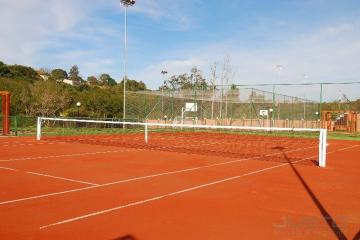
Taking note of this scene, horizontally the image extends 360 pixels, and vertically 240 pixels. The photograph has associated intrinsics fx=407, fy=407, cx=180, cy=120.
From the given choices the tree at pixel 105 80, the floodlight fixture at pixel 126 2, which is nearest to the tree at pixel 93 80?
the tree at pixel 105 80

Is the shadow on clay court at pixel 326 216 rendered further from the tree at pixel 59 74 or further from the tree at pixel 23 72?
the tree at pixel 59 74

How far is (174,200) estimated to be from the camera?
729 cm

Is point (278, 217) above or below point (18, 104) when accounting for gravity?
below

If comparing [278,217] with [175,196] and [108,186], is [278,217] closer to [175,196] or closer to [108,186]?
[175,196]

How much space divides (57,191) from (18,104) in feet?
111

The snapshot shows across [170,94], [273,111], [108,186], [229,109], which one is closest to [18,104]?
[170,94]

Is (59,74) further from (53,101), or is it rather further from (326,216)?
(326,216)

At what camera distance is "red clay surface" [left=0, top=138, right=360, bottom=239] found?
18.0ft

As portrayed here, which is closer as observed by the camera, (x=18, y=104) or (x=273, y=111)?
(x=273, y=111)

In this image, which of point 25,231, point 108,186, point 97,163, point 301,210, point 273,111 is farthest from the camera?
point 273,111

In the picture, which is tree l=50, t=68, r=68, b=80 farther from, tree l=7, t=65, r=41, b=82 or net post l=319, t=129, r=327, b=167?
net post l=319, t=129, r=327, b=167

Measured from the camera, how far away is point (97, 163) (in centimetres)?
1224

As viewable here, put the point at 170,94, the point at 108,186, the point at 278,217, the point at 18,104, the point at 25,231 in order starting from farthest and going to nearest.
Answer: the point at 18,104, the point at 170,94, the point at 108,186, the point at 278,217, the point at 25,231

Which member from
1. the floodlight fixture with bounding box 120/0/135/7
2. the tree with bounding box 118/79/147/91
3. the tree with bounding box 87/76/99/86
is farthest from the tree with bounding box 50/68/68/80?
the floodlight fixture with bounding box 120/0/135/7
